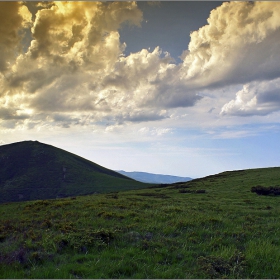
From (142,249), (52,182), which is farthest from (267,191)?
(52,182)

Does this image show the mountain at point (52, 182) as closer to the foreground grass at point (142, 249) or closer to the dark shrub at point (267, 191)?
the dark shrub at point (267, 191)

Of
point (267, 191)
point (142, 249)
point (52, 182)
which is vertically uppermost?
point (267, 191)

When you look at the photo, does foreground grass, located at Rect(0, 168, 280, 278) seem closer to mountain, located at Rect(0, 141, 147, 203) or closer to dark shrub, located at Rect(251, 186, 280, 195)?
dark shrub, located at Rect(251, 186, 280, 195)

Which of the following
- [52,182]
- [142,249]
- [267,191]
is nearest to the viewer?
[142,249]

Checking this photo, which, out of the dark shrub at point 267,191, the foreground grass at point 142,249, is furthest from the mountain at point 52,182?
the foreground grass at point 142,249

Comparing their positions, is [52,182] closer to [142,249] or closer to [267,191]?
[267,191]

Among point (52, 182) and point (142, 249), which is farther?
point (52, 182)

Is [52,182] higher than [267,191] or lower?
lower

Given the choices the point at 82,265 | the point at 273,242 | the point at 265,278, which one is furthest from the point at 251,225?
the point at 82,265

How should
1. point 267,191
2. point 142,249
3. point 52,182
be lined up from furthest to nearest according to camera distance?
point 52,182
point 267,191
point 142,249

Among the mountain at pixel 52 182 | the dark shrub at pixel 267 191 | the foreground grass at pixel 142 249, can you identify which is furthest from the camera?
the mountain at pixel 52 182

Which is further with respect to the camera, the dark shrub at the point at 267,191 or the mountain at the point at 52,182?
the mountain at the point at 52,182

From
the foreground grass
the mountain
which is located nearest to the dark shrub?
the foreground grass

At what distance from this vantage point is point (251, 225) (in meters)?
16.9
